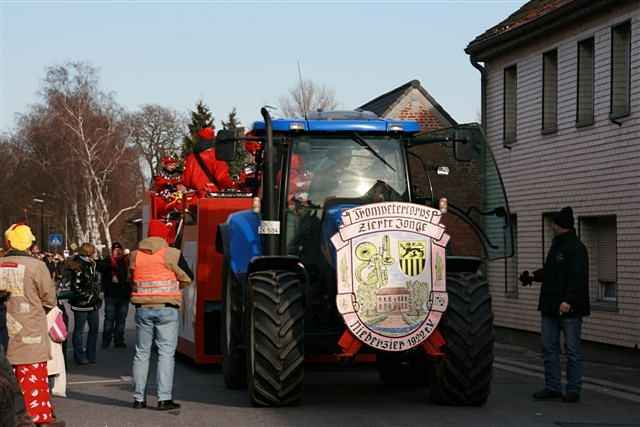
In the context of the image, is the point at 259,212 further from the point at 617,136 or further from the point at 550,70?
the point at 550,70

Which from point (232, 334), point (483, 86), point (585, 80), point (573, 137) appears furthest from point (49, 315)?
point (483, 86)

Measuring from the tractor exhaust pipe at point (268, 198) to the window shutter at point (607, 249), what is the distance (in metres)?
9.45

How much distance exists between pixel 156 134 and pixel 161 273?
74.3 meters

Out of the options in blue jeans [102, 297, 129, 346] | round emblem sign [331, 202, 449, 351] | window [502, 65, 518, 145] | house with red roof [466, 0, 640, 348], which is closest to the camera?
round emblem sign [331, 202, 449, 351]

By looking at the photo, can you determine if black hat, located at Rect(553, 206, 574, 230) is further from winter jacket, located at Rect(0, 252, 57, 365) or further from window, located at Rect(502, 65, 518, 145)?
window, located at Rect(502, 65, 518, 145)

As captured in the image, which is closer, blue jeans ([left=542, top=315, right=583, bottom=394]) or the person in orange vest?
the person in orange vest

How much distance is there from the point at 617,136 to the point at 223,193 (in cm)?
697

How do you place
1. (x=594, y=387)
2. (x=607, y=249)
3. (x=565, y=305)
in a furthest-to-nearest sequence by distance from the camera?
(x=607, y=249)
(x=594, y=387)
(x=565, y=305)

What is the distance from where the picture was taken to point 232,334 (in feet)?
43.7

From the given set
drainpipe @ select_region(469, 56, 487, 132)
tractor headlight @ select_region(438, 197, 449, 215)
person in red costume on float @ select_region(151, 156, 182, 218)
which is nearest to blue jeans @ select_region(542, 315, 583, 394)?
tractor headlight @ select_region(438, 197, 449, 215)

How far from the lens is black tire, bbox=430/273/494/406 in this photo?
449 inches

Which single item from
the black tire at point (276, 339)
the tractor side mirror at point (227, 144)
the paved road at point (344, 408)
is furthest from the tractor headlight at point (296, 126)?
the paved road at point (344, 408)

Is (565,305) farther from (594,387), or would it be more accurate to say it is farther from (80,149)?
(80,149)

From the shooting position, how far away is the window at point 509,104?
25.1m
